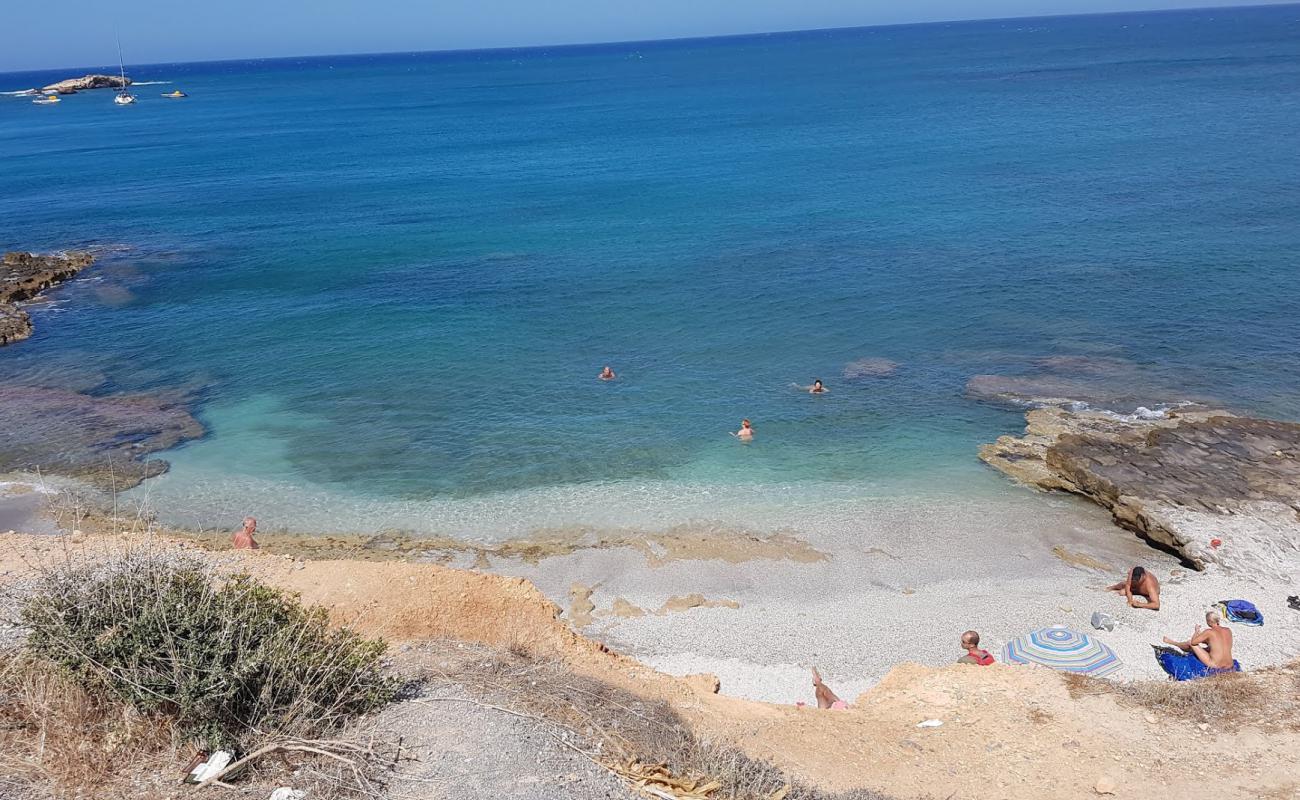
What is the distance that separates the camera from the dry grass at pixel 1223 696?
457 inches

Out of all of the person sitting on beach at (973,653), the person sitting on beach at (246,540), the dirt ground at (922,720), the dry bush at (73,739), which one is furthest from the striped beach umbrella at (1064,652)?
the person sitting on beach at (246,540)

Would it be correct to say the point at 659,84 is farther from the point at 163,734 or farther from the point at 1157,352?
the point at 163,734

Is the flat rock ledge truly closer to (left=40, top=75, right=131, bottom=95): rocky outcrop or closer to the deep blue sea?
the deep blue sea

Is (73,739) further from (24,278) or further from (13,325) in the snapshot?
(24,278)

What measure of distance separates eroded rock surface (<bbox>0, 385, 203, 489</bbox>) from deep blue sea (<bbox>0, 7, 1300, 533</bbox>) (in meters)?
0.82

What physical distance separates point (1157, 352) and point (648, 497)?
1733 cm

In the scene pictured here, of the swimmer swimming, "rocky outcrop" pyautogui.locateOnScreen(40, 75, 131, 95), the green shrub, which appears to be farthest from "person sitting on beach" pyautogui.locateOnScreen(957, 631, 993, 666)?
"rocky outcrop" pyautogui.locateOnScreen(40, 75, 131, 95)

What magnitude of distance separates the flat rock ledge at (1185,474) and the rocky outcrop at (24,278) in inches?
1300

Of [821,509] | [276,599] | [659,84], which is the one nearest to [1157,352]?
[821,509]

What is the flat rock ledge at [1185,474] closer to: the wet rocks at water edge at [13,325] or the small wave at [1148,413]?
the small wave at [1148,413]

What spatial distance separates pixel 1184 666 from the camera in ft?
46.0

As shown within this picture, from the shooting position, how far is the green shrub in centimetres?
843

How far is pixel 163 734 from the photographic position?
851 centimetres

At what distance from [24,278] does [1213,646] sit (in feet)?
142
